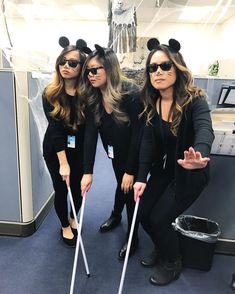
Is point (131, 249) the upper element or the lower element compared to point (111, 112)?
lower

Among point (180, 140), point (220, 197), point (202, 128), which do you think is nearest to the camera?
point (202, 128)

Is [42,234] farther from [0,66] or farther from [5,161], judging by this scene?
[0,66]

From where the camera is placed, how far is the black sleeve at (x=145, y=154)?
158 cm

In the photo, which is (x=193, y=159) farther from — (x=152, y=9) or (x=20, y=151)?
(x=152, y=9)

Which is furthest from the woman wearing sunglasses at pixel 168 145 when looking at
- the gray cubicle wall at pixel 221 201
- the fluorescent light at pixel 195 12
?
the fluorescent light at pixel 195 12

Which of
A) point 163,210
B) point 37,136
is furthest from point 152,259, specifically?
point 37,136

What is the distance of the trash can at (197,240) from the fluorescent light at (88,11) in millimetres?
2345

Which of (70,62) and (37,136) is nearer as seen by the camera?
(70,62)

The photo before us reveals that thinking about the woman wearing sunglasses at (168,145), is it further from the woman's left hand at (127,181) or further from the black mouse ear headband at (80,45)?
the black mouse ear headband at (80,45)

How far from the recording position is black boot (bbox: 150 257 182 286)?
1.64m

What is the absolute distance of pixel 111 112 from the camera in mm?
1645

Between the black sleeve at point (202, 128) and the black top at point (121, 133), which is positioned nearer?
the black sleeve at point (202, 128)

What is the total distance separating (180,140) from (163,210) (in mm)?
414

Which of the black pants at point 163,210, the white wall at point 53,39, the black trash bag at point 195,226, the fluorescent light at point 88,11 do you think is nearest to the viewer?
the black pants at point 163,210
